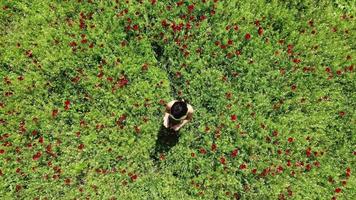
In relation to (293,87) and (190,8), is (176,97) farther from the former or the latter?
(293,87)

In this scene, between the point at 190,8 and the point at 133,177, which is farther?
the point at 190,8

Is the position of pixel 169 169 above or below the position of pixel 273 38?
below

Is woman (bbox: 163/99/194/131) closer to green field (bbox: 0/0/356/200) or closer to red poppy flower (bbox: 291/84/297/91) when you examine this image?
green field (bbox: 0/0/356/200)

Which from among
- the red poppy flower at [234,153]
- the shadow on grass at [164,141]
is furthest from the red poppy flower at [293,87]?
the shadow on grass at [164,141]

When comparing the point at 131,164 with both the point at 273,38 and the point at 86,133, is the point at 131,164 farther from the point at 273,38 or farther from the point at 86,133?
the point at 273,38

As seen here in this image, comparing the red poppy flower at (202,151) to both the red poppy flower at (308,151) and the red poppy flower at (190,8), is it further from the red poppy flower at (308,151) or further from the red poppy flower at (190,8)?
the red poppy flower at (190,8)

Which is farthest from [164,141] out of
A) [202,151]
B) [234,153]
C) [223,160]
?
[234,153]

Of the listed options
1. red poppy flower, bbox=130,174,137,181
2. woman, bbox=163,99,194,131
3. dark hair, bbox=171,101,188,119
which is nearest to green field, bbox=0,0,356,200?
red poppy flower, bbox=130,174,137,181

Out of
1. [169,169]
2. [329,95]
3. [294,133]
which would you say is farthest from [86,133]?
[329,95]
